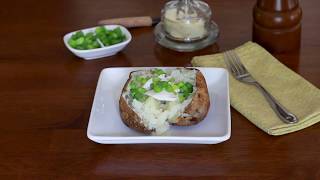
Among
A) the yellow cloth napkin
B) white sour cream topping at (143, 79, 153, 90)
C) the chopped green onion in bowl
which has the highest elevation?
white sour cream topping at (143, 79, 153, 90)

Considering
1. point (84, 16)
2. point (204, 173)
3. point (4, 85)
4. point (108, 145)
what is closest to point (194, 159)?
point (204, 173)

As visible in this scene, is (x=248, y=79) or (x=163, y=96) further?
(x=248, y=79)

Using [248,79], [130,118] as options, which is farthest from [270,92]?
[130,118]

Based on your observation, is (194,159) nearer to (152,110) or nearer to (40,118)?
(152,110)

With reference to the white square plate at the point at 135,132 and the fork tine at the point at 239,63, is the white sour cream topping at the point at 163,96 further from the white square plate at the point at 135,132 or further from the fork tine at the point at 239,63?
the fork tine at the point at 239,63

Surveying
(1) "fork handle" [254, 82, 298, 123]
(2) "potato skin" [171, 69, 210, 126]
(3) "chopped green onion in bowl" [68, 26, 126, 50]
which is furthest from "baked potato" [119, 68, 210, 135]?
(3) "chopped green onion in bowl" [68, 26, 126, 50]

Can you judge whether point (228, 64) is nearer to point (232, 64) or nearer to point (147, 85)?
point (232, 64)

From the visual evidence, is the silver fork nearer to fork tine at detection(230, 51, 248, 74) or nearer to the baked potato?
fork tine at detection(230, 51, 248, 74)
